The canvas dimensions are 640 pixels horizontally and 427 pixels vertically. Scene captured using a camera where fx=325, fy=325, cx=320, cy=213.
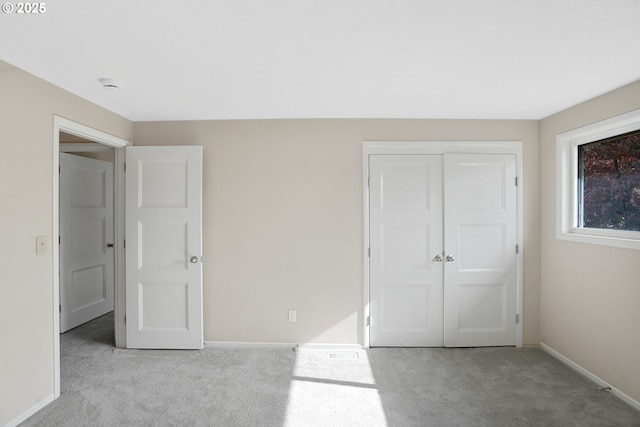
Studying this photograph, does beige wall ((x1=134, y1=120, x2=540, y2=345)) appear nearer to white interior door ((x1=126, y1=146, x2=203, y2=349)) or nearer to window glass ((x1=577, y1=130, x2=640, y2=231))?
white interior door ((x1=126, y1=146, x2=203, y2=349))

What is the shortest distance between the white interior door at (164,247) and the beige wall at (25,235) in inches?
34.0

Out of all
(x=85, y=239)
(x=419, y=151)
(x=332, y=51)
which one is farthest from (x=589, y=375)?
(x=85, y=239)

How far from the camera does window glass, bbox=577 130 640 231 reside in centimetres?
253

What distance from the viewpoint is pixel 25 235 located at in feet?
7.13

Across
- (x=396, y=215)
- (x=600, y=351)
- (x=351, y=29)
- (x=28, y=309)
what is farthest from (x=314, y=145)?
(x=600, y=351)

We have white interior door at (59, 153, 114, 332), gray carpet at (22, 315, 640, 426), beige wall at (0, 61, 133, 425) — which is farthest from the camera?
white interior door at (59, 153, 114, 332)

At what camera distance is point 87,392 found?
251cm

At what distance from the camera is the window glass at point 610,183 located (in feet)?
8.29

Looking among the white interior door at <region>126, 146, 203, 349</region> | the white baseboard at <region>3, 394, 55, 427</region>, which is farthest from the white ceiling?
the white baseboard at <region>3, 394, 55, 427</region>

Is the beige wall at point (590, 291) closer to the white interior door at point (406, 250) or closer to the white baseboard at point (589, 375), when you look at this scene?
the white baseboard at point (589, 375)

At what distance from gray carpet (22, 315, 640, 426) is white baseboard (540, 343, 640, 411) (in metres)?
0.06

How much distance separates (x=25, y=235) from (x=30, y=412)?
1210 millimetres

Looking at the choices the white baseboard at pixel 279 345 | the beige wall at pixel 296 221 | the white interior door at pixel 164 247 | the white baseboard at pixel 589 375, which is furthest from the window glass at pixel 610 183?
the white interior door at pixel 164 247

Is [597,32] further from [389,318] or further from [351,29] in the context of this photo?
[389,318]
